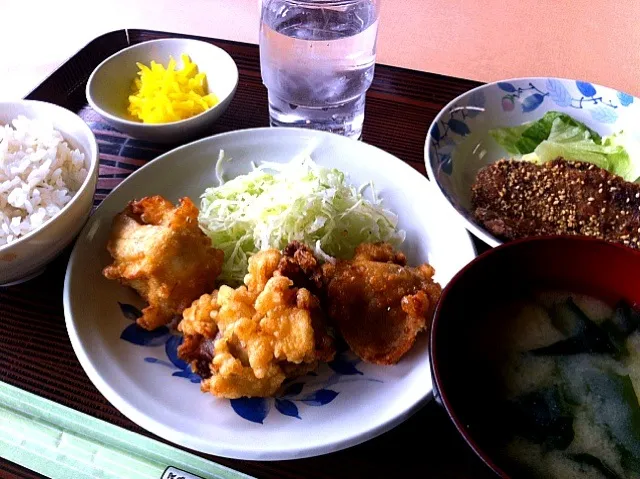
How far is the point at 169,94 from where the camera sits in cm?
207

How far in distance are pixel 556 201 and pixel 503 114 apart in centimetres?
48

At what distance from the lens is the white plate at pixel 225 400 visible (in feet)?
3.95

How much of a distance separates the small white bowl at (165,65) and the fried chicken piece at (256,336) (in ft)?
2.72

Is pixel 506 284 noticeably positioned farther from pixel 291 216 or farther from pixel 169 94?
pixel 169 94

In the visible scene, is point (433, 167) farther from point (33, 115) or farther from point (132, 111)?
point (33, 115)

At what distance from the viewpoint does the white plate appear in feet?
3.95

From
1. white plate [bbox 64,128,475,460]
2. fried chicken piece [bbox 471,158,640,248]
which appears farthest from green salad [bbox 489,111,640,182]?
white plate [bbox 64,128,475,460]

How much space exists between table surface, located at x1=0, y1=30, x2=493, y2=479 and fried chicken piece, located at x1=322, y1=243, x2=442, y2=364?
0.59 feet

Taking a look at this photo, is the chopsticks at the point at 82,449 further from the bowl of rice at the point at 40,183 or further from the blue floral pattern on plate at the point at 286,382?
the bowl of rice at the point at 40,183

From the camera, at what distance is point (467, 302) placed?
3.79 feet

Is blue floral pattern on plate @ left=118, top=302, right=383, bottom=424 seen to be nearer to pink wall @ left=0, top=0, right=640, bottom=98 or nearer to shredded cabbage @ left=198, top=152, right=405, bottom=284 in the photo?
shredded cabbage @ left=198, top=152, right=405, bottom=284

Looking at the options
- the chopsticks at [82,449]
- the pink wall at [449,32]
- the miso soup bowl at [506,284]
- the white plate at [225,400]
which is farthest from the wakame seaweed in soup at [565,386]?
the pink wall at [449,32]

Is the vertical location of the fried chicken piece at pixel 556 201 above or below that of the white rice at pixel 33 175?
below

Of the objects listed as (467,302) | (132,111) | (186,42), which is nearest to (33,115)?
(132,111)
